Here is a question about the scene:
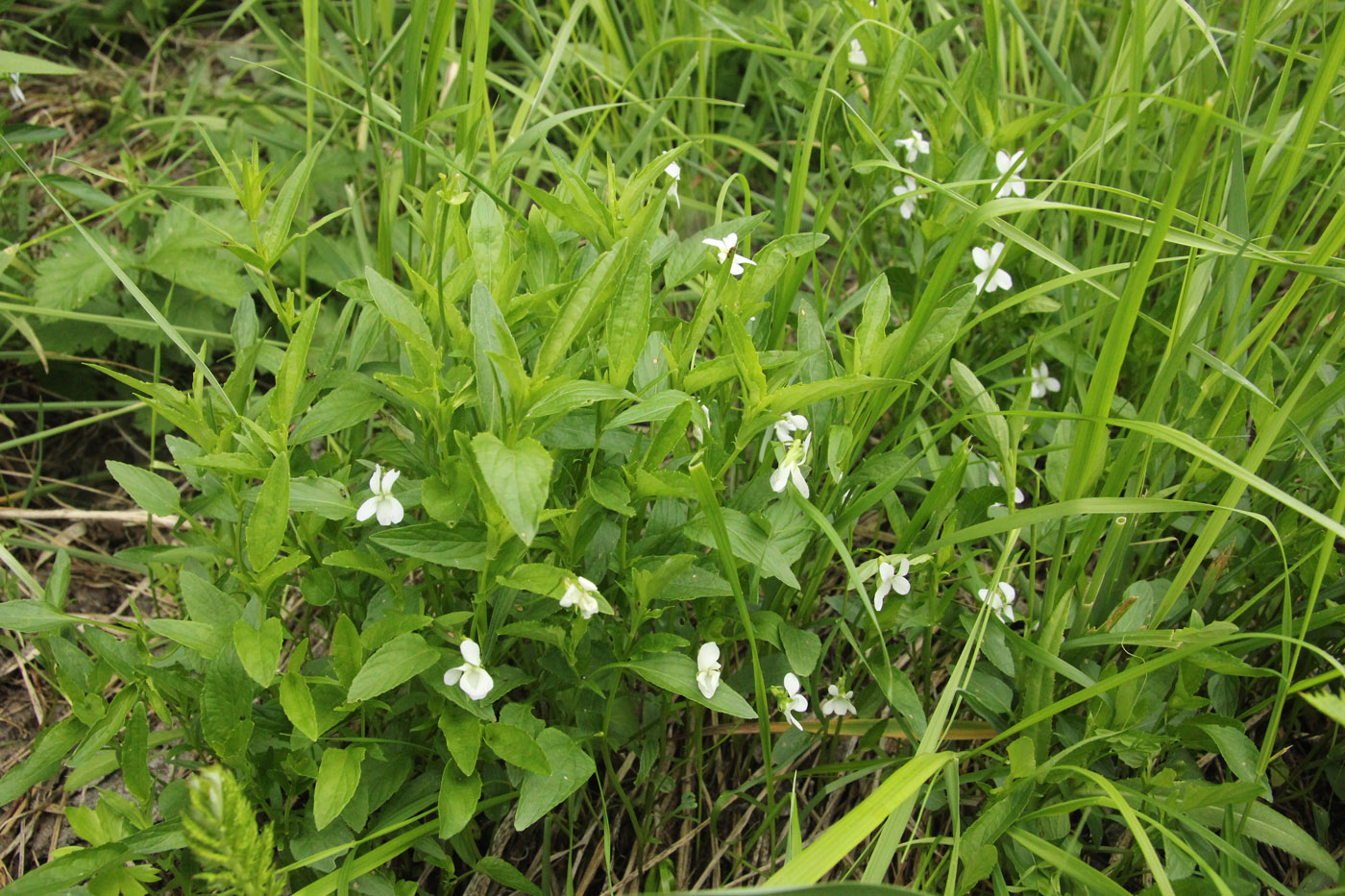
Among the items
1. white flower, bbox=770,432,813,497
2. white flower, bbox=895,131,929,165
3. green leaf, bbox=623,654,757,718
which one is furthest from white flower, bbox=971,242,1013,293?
green leaf, bbox=623,654,757,718

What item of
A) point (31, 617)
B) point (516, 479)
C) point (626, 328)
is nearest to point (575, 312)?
point (626, 328)

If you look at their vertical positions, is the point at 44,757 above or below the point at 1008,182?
below

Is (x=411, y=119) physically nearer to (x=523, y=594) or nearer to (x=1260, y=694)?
(x=523, y=594)

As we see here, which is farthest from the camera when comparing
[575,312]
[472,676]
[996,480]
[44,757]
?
[996,480]

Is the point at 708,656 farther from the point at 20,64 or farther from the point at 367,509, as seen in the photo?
the point at 20,64

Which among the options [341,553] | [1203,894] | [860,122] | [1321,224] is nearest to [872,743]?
[1203,894]

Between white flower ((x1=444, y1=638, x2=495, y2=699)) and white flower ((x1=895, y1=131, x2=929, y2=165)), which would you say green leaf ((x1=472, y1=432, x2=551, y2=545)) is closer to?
white flower ((x1=444, y1=638, x2=495, y2=699))
